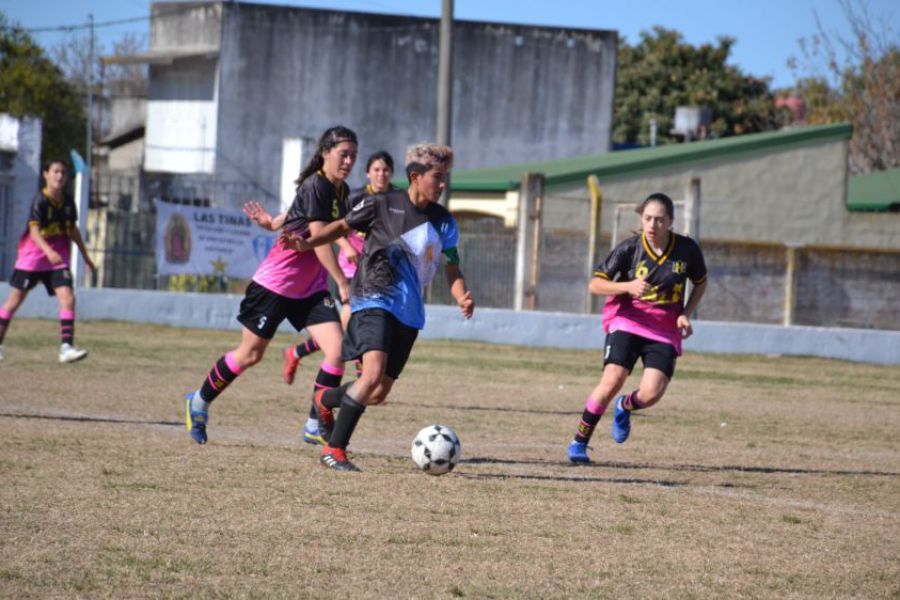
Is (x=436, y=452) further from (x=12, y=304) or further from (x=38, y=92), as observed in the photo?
(x=38, y=92)

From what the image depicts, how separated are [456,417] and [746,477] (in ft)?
11.1

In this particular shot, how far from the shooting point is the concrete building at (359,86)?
124 ft

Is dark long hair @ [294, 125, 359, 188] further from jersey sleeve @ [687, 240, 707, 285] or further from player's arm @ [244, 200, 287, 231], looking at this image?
jersey sleeve @ [687, 240, 707, 285]

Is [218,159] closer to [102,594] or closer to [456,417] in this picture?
[456,417]

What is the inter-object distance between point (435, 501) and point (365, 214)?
1794 mm

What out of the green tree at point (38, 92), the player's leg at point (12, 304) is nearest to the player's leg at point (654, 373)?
the player's leg at point (12, 304)

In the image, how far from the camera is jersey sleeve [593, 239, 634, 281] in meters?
8.91

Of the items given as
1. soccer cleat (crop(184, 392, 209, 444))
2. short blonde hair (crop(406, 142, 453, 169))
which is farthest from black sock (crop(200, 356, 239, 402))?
short blonde hair (crop(406, 142, 453, 169))

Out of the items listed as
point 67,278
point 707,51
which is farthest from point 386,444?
point 707,51

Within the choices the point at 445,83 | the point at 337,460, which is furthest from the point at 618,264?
the point at 445,83

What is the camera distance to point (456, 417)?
37.4ft

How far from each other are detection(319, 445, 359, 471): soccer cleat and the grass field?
0.42ft

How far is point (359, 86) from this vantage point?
38125mm

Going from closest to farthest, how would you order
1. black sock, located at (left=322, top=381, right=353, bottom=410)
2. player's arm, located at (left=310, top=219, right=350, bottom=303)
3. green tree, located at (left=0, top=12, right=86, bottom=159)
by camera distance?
black sock, located at (left=322, top=381, right=353, bottom=410)
player's arm, located at (left=310, top=219, right=350, bottom=303)
green tree, located at (left=0, top=12, right=86, bottom=159)
